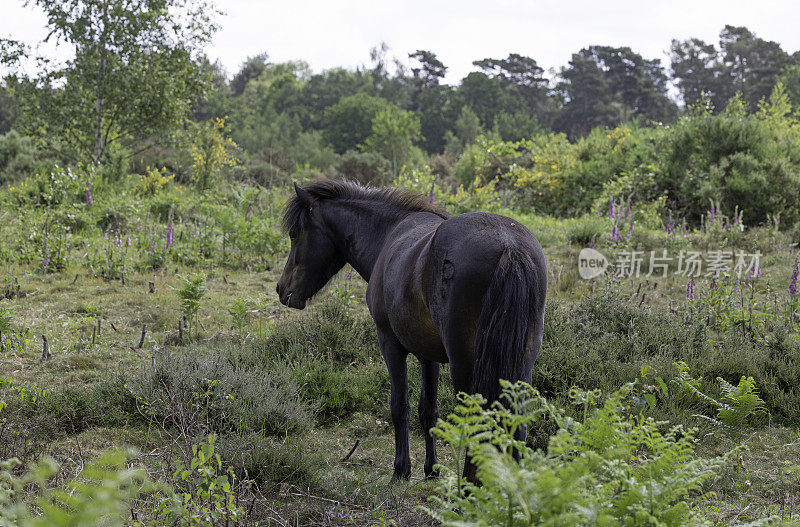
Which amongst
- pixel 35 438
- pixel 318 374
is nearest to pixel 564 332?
pixel 318 374

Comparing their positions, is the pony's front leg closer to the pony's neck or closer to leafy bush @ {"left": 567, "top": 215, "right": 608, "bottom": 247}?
the pony's neck

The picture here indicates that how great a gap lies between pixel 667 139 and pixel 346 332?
10566 millimetres

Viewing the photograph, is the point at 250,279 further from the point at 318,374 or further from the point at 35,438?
the point at 35,438

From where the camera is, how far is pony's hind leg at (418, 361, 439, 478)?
374 centimetres

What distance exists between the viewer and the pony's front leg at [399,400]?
3713 mm

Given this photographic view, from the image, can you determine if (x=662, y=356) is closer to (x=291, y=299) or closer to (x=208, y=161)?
(x=291, y=299)

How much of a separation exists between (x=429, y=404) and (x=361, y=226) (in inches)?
50.7

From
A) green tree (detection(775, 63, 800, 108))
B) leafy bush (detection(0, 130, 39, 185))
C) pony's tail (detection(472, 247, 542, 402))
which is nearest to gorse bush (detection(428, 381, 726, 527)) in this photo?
pony's tail (detection(472, 247, 542, 402))

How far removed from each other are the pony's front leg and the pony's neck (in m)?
0.67

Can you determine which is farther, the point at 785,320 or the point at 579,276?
the point at 579,276

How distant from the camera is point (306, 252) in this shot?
4371 millimetres

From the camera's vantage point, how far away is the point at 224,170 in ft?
57.7

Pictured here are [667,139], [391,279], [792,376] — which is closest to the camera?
[391,279]

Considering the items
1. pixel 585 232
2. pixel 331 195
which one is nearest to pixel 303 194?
pixel 331 195
